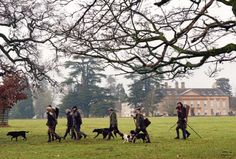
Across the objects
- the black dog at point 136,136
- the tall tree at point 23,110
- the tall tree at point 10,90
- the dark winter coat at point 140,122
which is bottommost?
the black dog at point 136,136

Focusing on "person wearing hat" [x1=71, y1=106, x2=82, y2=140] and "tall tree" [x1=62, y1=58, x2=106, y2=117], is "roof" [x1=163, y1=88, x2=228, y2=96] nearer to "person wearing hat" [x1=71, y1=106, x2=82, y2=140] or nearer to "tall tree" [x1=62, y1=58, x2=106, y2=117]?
"tall tree" [x1=62, y1=58, x2=106, y2=117]

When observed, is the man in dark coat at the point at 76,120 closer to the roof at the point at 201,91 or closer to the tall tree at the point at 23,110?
the tall tree at the point at 23,110

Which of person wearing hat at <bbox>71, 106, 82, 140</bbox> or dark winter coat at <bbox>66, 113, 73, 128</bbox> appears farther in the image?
dark winter coat at <bbox>66, 113, 73, 128</bbox>

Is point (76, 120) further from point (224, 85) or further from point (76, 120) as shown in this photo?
point (224, 85)

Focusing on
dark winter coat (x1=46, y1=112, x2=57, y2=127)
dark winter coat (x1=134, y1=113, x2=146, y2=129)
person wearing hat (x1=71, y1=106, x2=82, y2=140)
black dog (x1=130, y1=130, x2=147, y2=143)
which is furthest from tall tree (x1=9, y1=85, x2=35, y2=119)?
dark winter coat (x1=134, y1=113, x2=146, y2=129)

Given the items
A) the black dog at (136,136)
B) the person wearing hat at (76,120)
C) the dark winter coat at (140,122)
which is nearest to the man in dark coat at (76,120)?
the person wearing hat at (76,120)

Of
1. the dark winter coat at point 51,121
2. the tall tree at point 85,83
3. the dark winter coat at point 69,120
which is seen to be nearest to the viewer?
the dark winter coat at point 51,121

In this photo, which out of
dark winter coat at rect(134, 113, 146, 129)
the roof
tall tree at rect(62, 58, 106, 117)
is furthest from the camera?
the roof

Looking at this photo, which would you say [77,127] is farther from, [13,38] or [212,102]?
[212,102]

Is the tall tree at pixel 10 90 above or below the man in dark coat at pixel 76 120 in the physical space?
above

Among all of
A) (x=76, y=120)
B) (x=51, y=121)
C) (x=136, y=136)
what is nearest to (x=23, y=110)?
(x=76, y=120)

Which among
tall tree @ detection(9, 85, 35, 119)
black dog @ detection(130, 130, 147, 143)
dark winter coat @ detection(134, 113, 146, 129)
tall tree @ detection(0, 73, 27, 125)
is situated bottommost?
black dog @ detection(130, 130, 147, 143)

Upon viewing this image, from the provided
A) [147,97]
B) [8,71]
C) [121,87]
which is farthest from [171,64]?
[121,87]

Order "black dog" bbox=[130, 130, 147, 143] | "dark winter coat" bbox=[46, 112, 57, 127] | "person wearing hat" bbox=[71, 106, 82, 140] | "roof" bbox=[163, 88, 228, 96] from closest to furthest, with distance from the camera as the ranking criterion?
"black dog" bbox=[130, 130, 147, 143] → "dark winter coat" bbox=[46, 112, 57, 127] → "person wearing hat" bbox=[71, 106, 82, 140] → "roof" bbox=[163, 88, 228, 96]
